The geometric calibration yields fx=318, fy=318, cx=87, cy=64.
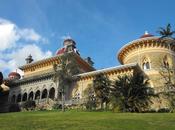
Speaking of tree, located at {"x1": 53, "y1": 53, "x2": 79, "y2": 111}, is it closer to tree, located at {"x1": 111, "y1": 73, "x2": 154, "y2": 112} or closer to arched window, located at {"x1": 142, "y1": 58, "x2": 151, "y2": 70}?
arched window, located at {"x1": 142, "y1": 58, "x2": 151, "y2": 70}

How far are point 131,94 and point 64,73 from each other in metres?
14.0

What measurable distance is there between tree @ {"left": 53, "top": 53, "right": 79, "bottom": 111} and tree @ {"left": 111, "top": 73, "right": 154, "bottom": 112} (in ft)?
36.1

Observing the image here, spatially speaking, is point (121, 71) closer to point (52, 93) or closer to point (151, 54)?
point (151, 54)

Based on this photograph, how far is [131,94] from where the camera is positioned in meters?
32.2

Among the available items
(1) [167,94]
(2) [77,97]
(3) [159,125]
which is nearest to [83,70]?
(2) [77,97]

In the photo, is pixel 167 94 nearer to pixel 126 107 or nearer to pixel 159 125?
pixel 126 107

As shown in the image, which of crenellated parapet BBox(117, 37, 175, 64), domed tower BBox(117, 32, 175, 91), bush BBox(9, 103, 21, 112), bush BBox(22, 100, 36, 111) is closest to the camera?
bush BBox(22, 100, 36, 111)

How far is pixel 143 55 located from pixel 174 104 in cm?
1512

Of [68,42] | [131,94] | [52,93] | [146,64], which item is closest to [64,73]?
[52,93]

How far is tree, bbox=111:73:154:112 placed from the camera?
31.6m

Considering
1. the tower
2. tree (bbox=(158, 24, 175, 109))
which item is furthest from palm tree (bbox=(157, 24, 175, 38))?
the tower

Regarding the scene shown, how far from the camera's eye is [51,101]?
44438 mm

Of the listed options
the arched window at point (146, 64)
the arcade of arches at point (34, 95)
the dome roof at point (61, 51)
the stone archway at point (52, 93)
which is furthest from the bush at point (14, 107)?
the arched window at point (146, 64)

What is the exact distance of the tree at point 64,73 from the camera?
43.5m
